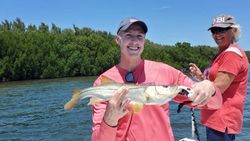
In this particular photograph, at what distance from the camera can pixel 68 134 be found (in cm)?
1427

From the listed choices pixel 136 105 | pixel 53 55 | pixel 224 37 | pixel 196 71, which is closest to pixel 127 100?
pixel 136 105

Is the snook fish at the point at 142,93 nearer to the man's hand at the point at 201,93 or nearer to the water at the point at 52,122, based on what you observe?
the man's hand at the point at 201,93

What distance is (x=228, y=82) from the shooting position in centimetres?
433

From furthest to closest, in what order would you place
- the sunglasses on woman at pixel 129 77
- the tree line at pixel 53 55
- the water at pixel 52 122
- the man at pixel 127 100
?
the tree line at pixel 53 55 < the water at pixel 52 122 < the sunglasses on woman at pixel 129 77 < the man at pixel 127 100

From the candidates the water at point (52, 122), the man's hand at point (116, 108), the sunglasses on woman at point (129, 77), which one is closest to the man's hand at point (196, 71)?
the sunglasses on woman at point (129, 77)

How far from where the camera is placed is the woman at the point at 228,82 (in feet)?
14.3

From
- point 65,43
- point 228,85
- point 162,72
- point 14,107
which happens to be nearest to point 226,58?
point 228,85

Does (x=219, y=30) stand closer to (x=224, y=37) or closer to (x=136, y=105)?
(x=224, y=37)

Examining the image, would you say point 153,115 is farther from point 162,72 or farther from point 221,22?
point 221,22

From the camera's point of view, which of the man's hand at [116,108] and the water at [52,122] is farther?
the water at [52,122]

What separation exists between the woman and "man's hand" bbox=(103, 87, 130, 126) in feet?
5.70

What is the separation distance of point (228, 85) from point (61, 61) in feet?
203

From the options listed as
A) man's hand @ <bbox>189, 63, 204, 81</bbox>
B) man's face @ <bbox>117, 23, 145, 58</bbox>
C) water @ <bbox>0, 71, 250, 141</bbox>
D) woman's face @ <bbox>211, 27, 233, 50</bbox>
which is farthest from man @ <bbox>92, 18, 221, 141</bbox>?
water @ <bbox>0, 71, 250, 141</bbox>

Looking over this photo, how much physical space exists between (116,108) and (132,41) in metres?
0.65
